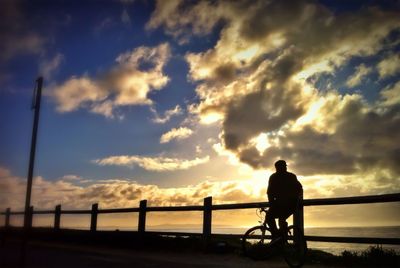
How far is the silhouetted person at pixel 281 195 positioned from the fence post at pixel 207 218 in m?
3.88

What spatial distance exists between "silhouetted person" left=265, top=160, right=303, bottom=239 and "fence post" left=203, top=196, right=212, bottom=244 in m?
3.88

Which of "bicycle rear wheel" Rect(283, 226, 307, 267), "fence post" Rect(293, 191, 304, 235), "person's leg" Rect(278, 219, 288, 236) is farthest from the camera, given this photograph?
"fence post" Rect(293, 191, 304, 235)

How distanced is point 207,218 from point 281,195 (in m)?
4.23

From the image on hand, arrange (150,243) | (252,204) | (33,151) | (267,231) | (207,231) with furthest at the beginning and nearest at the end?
(150,243), (207,231), (252,204), (267,231), (33,151)

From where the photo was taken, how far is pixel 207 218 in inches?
524

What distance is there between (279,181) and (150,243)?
7.47 meters

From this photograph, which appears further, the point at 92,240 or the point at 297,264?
the point at 92,240

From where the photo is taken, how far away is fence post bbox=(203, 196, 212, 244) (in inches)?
522

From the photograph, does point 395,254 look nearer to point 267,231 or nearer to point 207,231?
point 267,231

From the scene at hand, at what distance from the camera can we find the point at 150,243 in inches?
615

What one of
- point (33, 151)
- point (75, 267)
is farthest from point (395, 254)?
point (33, 151)

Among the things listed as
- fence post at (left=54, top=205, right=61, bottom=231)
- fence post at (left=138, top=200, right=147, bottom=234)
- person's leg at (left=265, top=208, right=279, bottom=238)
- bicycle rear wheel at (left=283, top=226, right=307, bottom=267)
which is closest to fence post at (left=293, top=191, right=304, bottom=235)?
bicycle rear wheel at (left=283, top=226, right=307, bottom=267)

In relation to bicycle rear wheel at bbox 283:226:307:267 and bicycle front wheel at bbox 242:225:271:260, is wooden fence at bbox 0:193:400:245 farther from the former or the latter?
bicycle front wheel at bbox 242:225:271:260

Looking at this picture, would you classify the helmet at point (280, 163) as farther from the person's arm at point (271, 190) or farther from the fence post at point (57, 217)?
the fence post at point (57, 217)
